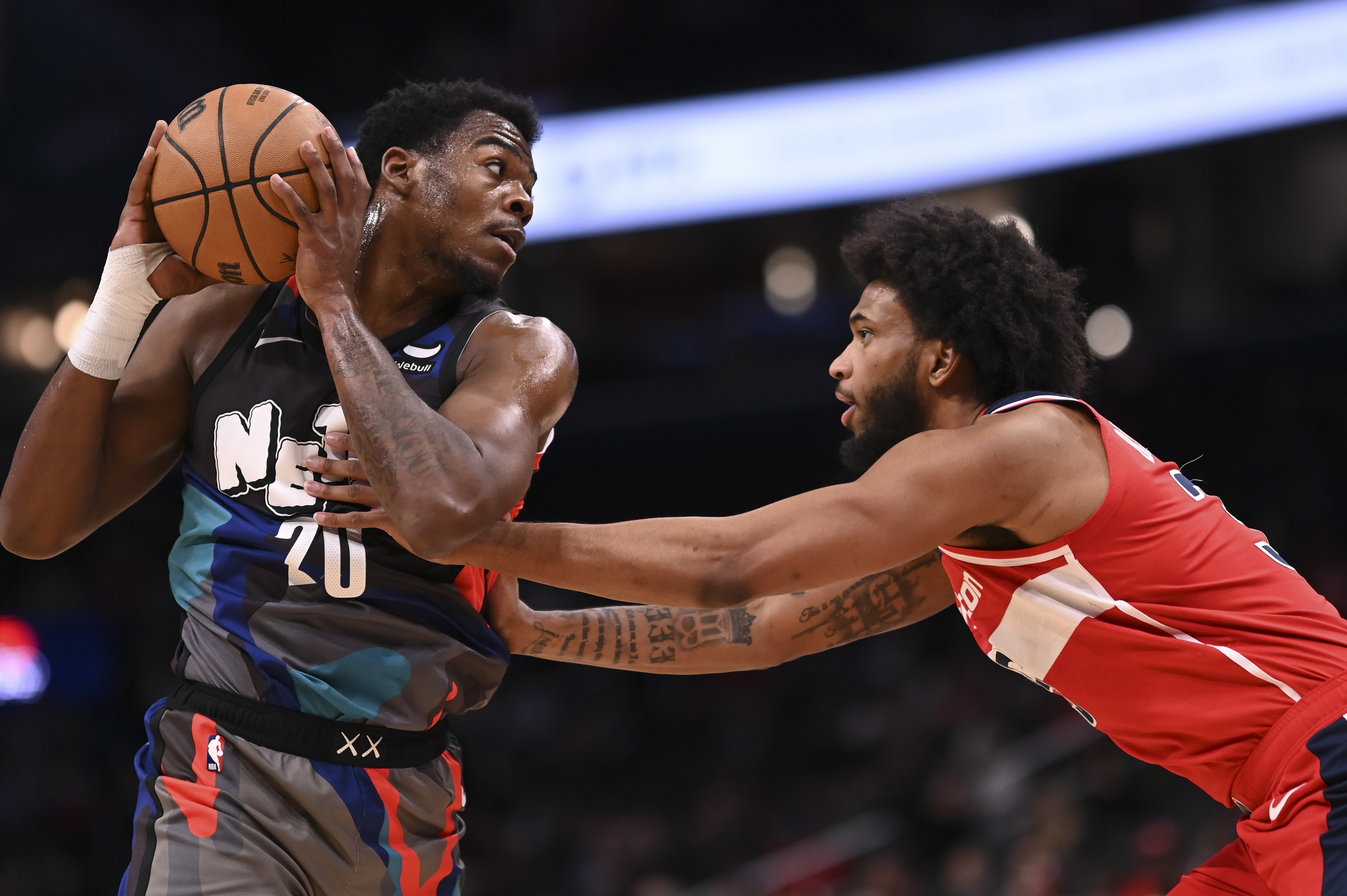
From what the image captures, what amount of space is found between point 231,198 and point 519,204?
2.42ft

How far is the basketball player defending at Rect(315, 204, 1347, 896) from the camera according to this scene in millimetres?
2795

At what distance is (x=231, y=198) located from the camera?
9.48 feet

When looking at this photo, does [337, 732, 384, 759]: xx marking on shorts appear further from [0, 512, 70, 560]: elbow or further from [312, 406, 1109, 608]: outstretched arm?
[0, 512, 70, 560]: elbow

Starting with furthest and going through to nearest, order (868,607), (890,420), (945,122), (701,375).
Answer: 1. (701,375)
2. (945,122)
3. (868,607)
4. (890,420)

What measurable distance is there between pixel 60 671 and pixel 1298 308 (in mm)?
14522

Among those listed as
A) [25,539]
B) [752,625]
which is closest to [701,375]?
[752,625]

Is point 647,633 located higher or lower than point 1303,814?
higher

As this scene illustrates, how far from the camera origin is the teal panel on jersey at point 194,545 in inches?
119

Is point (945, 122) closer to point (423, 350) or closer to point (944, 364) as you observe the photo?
point (944, 364)

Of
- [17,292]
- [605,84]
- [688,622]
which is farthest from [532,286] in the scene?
[688,622]

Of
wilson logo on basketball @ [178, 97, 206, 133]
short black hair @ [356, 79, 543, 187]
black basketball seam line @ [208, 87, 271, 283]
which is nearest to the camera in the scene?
black basketball seam line @ [208, 87, 271, 283]

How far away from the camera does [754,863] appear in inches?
441

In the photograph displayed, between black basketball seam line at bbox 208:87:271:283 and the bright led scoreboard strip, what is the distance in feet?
31.4

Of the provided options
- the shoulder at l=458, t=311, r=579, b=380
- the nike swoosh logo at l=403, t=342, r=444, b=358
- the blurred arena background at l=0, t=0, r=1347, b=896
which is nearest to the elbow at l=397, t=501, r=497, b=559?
the shoulder at l=458, t=311, r=579, b=380
